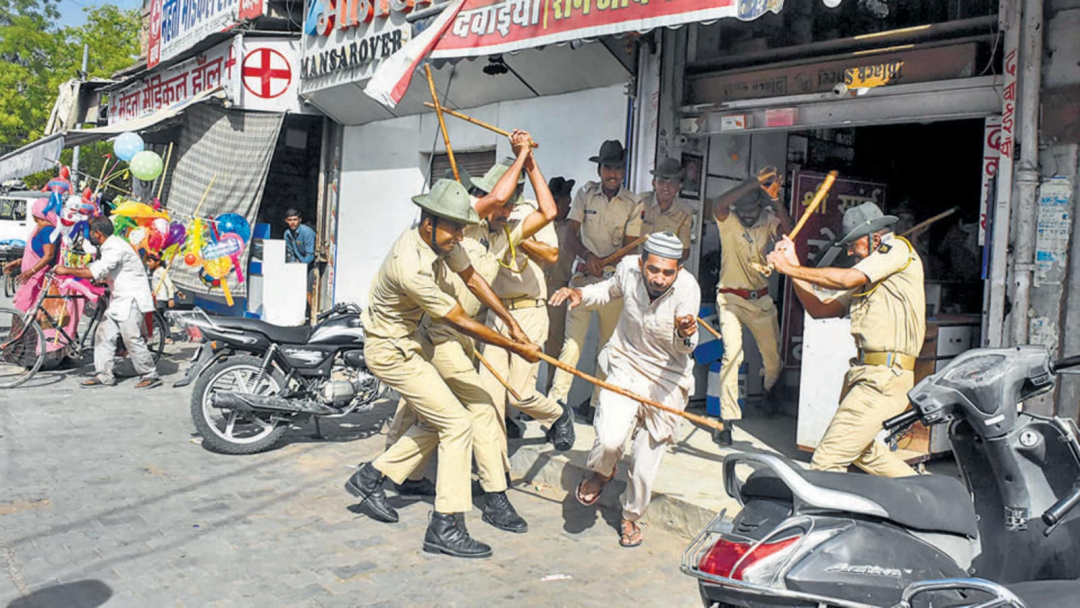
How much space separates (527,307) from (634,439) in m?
1.71

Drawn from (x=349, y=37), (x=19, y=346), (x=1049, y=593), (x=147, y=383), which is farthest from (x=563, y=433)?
(x=349, y=37)

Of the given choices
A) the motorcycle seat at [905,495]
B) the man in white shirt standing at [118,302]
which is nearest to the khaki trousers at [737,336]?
the motorcycle seat at [905,495]

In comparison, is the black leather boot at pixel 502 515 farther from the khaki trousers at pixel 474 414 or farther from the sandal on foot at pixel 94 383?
the sandal on foot at pixel 94 383

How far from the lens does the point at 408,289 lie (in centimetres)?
470

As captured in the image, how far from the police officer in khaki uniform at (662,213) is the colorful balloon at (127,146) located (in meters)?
8.51

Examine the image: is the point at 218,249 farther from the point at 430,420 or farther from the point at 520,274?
the point at 430,420

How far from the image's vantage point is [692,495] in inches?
210

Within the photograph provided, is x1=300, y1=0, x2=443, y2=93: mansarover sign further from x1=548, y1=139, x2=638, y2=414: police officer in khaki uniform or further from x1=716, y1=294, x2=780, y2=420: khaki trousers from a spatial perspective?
x1=716, y1=294, x2=780, y2=420: khaki trousers

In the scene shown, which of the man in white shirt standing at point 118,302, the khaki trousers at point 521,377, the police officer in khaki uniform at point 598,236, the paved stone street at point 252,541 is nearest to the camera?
the paved stone street at point 252,541

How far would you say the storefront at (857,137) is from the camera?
5.55m

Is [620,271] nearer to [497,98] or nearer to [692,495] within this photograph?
[692,495]

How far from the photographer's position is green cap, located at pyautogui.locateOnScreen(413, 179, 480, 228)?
15.3ft

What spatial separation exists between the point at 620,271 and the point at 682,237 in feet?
7.61

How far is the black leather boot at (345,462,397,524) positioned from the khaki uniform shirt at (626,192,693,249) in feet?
9.88
